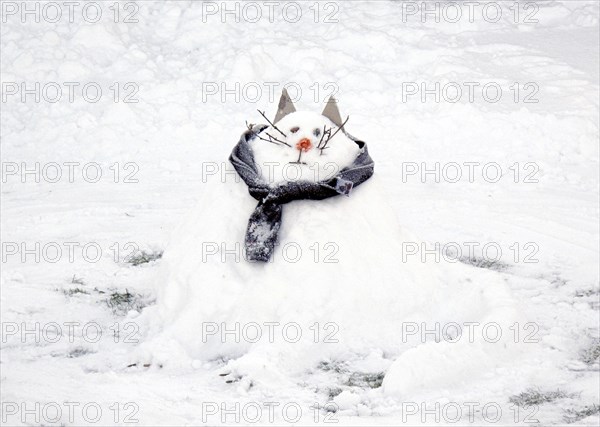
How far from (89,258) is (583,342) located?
13.1 feet

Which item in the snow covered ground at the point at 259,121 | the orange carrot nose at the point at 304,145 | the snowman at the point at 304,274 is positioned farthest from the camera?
the orange carrot nose at the point at 304,145

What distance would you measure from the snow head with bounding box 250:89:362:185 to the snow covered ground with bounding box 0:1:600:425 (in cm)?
83

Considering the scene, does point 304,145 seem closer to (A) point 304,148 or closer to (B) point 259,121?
(A) point 304,148

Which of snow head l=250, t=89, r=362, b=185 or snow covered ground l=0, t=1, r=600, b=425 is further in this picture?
snow head l=250, t=89, r=362, b=185

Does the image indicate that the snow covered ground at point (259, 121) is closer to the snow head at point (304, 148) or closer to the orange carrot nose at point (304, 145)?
the snow head at point (304, 148)

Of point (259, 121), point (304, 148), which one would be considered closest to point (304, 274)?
point (304, 148)

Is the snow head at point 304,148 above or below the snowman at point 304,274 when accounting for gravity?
above

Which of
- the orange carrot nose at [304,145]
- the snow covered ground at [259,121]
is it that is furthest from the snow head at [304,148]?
the snow covered ground at [259,121]

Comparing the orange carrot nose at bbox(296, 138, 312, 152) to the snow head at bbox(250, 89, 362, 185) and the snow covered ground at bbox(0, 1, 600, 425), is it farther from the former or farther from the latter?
the snow covered ground at bbox(0, 1, 600, 425)

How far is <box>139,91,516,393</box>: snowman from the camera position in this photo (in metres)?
5.00

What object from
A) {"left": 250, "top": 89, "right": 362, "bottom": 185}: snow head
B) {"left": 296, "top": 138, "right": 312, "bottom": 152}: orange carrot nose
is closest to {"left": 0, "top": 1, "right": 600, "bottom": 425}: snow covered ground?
{"left": 250, "top": 89, "right": 362, "bottom": 185}: snow head

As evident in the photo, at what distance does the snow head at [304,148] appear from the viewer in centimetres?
528

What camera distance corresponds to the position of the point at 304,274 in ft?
16.8

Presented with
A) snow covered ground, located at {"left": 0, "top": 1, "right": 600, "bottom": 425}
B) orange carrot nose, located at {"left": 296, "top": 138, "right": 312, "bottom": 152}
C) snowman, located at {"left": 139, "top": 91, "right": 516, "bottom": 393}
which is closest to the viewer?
snow covered ground, located at {"left": 0, "top": 1, "right": 600, "bottom": 425}
